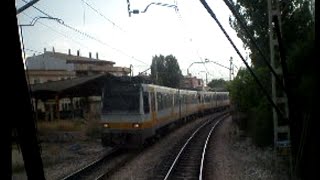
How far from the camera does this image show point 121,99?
854 inches

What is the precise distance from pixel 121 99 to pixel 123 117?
2.55 feet

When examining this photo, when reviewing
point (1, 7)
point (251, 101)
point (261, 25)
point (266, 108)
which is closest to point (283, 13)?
point (261, 25)

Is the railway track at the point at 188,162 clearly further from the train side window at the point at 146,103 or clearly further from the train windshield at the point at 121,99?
the train windshield at the point at 121,99

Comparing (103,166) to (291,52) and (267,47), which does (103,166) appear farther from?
(267,47)

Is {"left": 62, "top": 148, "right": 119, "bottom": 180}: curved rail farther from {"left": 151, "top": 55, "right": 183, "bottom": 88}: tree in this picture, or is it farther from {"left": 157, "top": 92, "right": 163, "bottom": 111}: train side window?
{"left": 151, "top": 55, "right": 183, "bottom": 88}: tree

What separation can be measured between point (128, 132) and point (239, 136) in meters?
9.62

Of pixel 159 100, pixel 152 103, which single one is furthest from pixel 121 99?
pixel 159 100

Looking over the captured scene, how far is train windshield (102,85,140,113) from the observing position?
21531mm

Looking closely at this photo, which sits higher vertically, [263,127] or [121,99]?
[121,99]

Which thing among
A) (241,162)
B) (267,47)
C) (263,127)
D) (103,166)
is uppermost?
(267,47)

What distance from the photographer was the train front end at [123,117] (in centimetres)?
2130

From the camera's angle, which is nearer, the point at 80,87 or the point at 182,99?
the point at 80,87

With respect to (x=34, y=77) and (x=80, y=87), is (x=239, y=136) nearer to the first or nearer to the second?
(x=80, y=87)

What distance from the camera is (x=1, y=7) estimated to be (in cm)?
293
